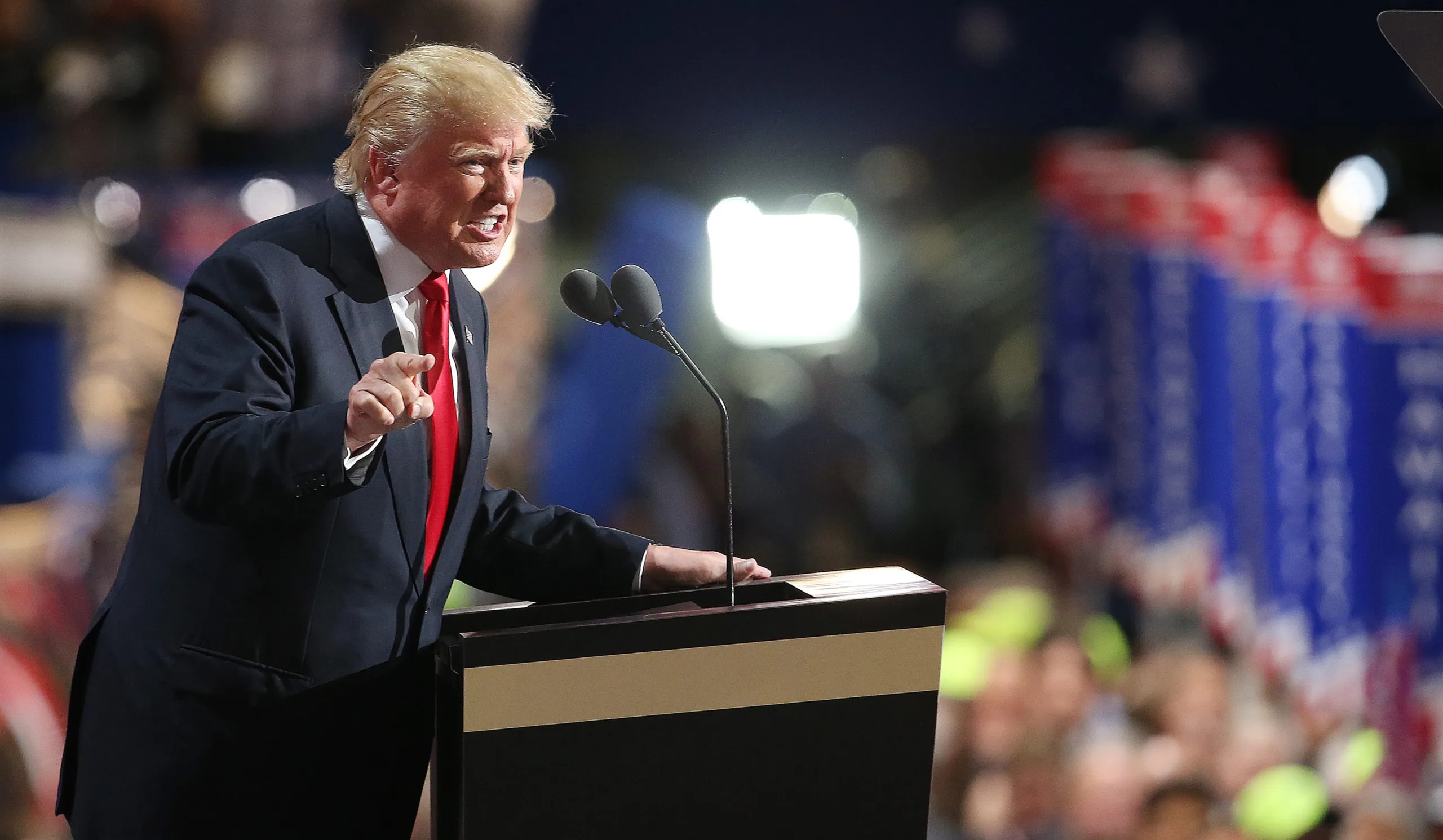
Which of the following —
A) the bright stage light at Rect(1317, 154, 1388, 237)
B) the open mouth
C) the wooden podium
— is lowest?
the wooden podium

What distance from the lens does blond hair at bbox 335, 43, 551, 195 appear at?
4.04 feet

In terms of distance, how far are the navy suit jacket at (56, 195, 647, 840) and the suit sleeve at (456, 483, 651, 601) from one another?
12 centimetres

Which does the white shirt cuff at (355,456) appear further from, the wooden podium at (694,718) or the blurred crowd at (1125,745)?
the blurred crowd at (1125,745)

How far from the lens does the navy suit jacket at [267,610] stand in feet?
3.88

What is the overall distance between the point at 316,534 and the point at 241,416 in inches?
5.2

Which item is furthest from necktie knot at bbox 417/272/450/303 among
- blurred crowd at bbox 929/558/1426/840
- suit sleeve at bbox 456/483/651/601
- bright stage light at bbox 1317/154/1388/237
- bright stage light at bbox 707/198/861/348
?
bright stage light at bbox 1317/154/1388/237

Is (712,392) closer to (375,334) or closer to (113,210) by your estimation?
(375,334)

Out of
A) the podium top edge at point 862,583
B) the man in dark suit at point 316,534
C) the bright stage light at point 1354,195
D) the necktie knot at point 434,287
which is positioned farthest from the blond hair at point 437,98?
the bright stage light at point 1354,195

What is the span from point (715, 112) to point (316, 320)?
305 cm

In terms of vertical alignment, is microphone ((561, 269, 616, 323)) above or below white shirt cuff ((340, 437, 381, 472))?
above

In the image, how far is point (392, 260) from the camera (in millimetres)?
1284

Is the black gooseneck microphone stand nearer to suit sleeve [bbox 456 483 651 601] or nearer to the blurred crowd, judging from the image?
suit sleeve [bbox 456 483 651 601]

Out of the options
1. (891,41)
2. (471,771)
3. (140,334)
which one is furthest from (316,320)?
(891,41)

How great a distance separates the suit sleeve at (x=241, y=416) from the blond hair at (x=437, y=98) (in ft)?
0.53
